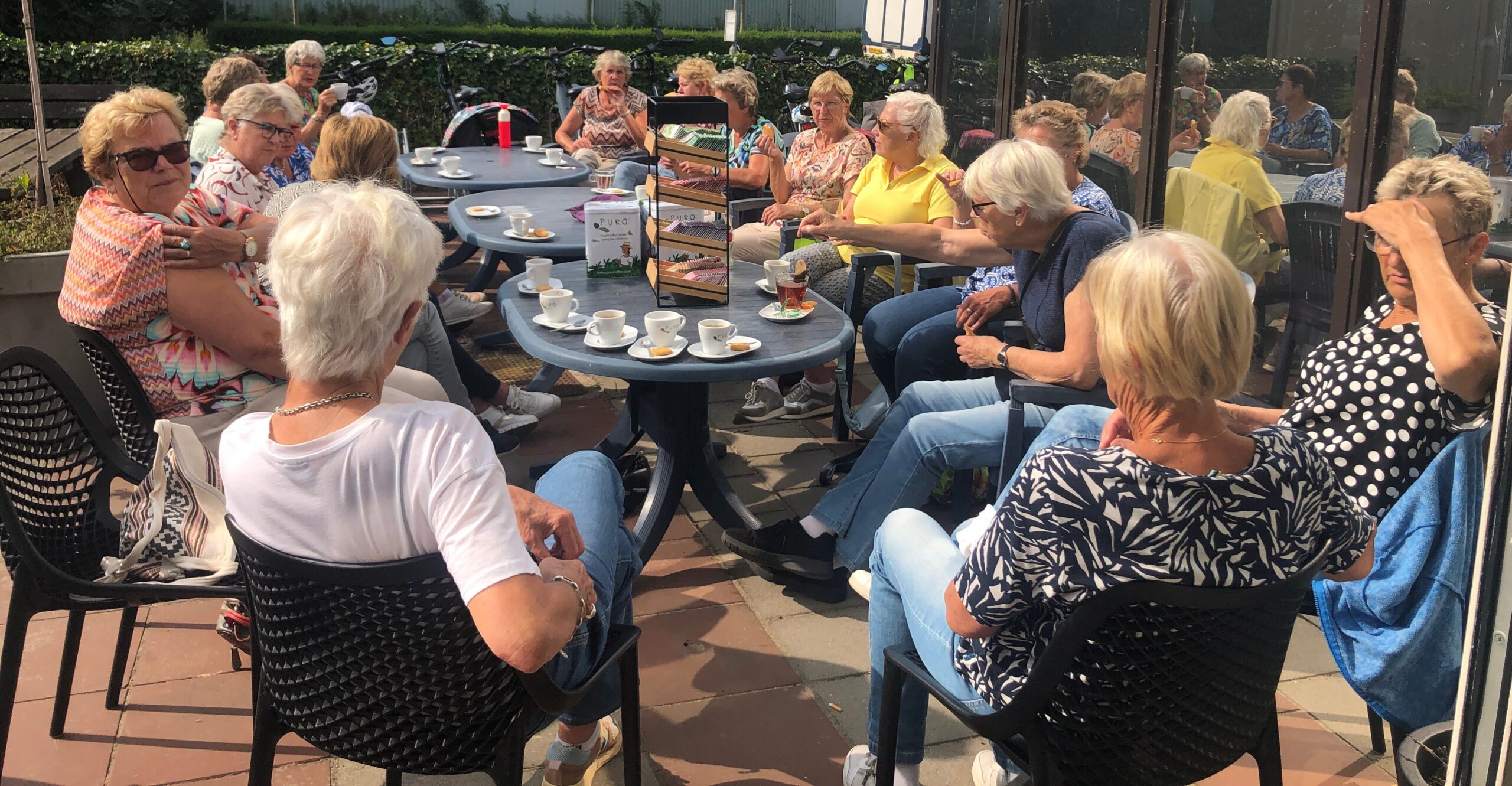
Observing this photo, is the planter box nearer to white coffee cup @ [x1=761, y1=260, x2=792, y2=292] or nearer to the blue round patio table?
the blue round patio table

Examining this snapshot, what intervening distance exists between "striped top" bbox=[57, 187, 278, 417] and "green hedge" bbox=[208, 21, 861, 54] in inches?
643

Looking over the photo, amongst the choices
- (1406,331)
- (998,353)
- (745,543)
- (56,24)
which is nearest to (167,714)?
(745,543)

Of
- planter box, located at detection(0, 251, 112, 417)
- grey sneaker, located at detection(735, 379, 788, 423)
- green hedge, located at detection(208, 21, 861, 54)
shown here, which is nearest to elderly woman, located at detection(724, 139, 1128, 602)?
grey sneaker, located at detection(735, 379, 788, 423)

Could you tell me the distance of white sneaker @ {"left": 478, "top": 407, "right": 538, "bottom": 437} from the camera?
14.3ft

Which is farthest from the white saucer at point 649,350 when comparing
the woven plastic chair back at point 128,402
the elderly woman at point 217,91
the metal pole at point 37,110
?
the metal pole at point 37,110

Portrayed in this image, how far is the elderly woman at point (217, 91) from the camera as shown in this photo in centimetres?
475

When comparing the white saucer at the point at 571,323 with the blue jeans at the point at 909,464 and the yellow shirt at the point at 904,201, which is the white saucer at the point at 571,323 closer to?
the blue jeans at the point at 909,464

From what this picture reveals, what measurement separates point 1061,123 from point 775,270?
1.08 meters

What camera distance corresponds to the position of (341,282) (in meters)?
1.64

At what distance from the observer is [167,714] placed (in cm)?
260

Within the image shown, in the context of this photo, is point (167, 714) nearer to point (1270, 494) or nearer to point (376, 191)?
point (376, 191)

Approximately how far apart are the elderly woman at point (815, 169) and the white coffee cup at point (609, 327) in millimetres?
1980

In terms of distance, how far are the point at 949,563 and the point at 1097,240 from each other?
1.33 metres

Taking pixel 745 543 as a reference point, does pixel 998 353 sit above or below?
above
